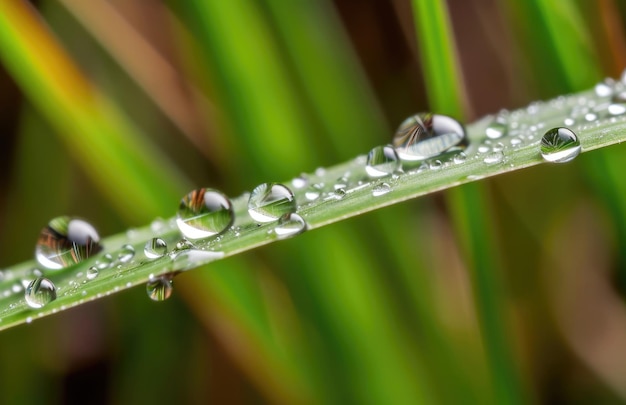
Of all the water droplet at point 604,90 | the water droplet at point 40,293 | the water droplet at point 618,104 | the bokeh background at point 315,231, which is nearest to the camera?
the water droplet at point 40,293

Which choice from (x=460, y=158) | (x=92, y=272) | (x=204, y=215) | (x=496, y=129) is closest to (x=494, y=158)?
(x=460, y=158)

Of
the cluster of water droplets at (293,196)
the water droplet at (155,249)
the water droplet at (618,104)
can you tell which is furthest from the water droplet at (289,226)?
the water droplet at (618,104)

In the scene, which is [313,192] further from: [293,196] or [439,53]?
[439,53]

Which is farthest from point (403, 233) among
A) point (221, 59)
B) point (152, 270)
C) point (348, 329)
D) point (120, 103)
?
point (120, 103)

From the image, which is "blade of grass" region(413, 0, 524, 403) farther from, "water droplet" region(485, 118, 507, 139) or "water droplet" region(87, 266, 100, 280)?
"water droplet" region(87, 266, 100, 280)

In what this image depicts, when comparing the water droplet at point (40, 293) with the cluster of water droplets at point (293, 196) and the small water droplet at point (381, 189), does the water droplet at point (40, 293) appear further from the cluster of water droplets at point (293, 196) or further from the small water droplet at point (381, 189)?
the small water droplet at point (381, 189)

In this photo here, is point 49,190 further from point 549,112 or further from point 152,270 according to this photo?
point 549,112
